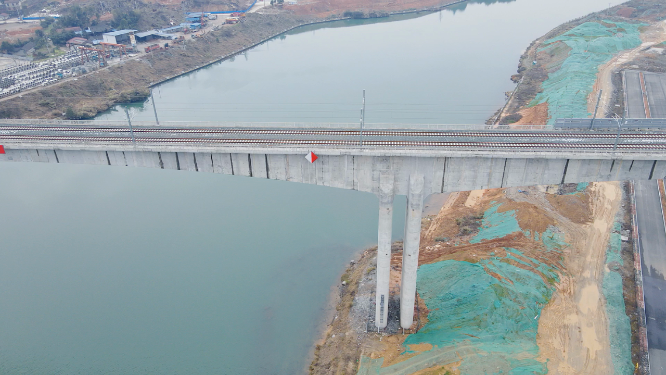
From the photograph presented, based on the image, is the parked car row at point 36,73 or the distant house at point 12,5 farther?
the distant house at point 12,5

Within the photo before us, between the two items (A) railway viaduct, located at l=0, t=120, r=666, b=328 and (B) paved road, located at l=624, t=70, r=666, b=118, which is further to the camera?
(B) paved road, located at l=624, t=70, r=666, b=118

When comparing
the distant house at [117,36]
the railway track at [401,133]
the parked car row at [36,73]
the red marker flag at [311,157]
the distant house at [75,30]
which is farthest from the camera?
the distant house at [75,30]

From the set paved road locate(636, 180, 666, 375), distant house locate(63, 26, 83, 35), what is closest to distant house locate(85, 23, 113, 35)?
distant house locate(63, 26, 83, 35)

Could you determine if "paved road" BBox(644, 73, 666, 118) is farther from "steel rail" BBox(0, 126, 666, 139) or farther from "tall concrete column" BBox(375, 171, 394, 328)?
"tall concrete column" BBox(375, 171, 394, 328)

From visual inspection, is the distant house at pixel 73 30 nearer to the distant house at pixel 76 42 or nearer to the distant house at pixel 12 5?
the distant house at pixel 76 42

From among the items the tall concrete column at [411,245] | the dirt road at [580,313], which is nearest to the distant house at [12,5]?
the tall concrete column at [411,245]

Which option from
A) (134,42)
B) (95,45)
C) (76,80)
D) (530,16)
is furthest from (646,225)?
(530,16)
